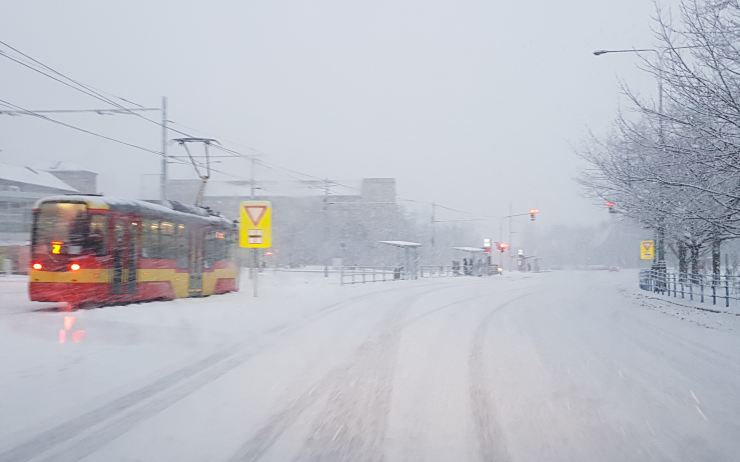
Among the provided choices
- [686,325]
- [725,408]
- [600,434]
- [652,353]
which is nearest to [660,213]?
[686,325]

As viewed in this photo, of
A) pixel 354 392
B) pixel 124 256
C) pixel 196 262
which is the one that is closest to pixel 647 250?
pixel 196 262

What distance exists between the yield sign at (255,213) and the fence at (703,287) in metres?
14.8

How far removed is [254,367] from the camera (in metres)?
9.43

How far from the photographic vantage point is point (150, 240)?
19.1m

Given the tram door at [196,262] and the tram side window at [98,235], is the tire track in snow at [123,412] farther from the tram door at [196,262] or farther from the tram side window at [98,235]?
the tram door at [196,262]

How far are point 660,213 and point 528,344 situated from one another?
542 inches

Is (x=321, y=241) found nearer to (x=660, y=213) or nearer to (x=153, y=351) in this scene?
(x=660, y=213)

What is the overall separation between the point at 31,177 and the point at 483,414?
51.8 metres

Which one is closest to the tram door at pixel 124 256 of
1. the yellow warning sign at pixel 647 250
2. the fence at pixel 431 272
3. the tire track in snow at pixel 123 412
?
the tire track in snow at pixel 123 412

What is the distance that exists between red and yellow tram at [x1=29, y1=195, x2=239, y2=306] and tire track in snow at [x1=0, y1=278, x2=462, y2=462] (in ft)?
25.5

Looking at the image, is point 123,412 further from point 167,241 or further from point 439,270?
point 439,270

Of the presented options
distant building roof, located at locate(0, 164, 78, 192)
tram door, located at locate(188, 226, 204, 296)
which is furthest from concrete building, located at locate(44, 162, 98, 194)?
tram door, located at locate(188, 226, 204, 296)

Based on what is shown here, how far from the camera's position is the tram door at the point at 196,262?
71.7 feet

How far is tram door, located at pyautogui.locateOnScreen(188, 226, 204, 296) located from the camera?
21.9 m
